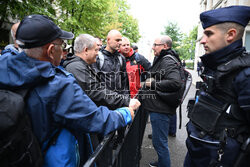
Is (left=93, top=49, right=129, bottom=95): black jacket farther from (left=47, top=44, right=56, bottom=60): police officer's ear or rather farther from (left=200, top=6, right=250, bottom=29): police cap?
(left=200, top=6, right=250, bottom=29): police cap

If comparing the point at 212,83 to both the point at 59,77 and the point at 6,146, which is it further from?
the point at 6,146

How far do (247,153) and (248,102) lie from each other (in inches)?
15.8

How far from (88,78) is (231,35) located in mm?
1609

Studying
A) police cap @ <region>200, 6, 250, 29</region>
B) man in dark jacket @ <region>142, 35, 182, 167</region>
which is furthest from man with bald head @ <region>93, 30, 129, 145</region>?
police cap @ <region>200, 6, 250, 29</region>

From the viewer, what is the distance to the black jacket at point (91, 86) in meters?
2.20

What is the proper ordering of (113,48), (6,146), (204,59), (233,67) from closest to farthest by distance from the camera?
(6,146) < (233,67) < (204,59) < (113,48)

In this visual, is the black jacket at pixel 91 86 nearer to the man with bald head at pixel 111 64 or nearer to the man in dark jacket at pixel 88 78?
the man in dark jacket at pixel 88 78

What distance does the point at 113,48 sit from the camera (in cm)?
363

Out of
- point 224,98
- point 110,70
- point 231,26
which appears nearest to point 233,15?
point 231,26

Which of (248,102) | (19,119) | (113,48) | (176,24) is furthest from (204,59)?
(176,24)

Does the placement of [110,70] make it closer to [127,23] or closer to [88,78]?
[88,78]

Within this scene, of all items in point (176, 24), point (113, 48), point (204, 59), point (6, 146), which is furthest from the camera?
point (176, 24)

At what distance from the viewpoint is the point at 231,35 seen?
1.55 m

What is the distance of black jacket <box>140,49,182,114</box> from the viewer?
9.20 ft
